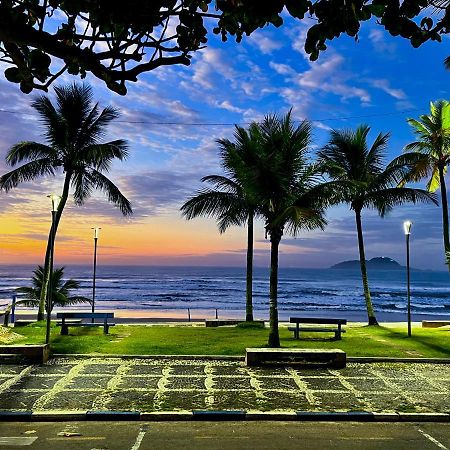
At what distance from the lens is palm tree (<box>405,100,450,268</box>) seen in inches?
848

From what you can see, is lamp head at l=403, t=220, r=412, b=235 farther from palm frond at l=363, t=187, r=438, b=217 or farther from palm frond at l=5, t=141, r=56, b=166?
palm frond at l=5, t=141, r=56, b=166

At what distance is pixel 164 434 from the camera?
807 cm

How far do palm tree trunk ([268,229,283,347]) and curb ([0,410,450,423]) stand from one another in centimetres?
578

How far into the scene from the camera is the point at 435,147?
21828 mm

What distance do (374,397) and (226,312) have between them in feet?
142

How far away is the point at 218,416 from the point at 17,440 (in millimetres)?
3230

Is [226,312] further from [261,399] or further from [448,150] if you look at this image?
[261,399]

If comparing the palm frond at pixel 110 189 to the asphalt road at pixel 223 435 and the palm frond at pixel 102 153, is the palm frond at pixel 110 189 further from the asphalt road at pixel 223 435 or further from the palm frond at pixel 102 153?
the asphalt road at pixel 223 435

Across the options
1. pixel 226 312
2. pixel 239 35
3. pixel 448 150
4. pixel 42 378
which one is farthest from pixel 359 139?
pixel 226 312

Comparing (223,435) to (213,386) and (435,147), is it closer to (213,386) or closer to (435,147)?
(213,386)

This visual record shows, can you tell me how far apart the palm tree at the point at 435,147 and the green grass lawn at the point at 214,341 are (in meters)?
5.84

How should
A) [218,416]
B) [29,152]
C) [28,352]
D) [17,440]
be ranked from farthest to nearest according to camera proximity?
[29,152] < [28,352] < [218,416] < [17,440]

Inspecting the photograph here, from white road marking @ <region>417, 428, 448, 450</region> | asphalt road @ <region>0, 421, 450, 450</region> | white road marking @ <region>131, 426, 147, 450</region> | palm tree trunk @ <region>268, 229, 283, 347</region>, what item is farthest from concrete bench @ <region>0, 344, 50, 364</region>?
white road marking @ <region>417, 428, 448, 450</region>

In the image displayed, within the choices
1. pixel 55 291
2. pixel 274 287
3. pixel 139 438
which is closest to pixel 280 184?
pixel 274 287
